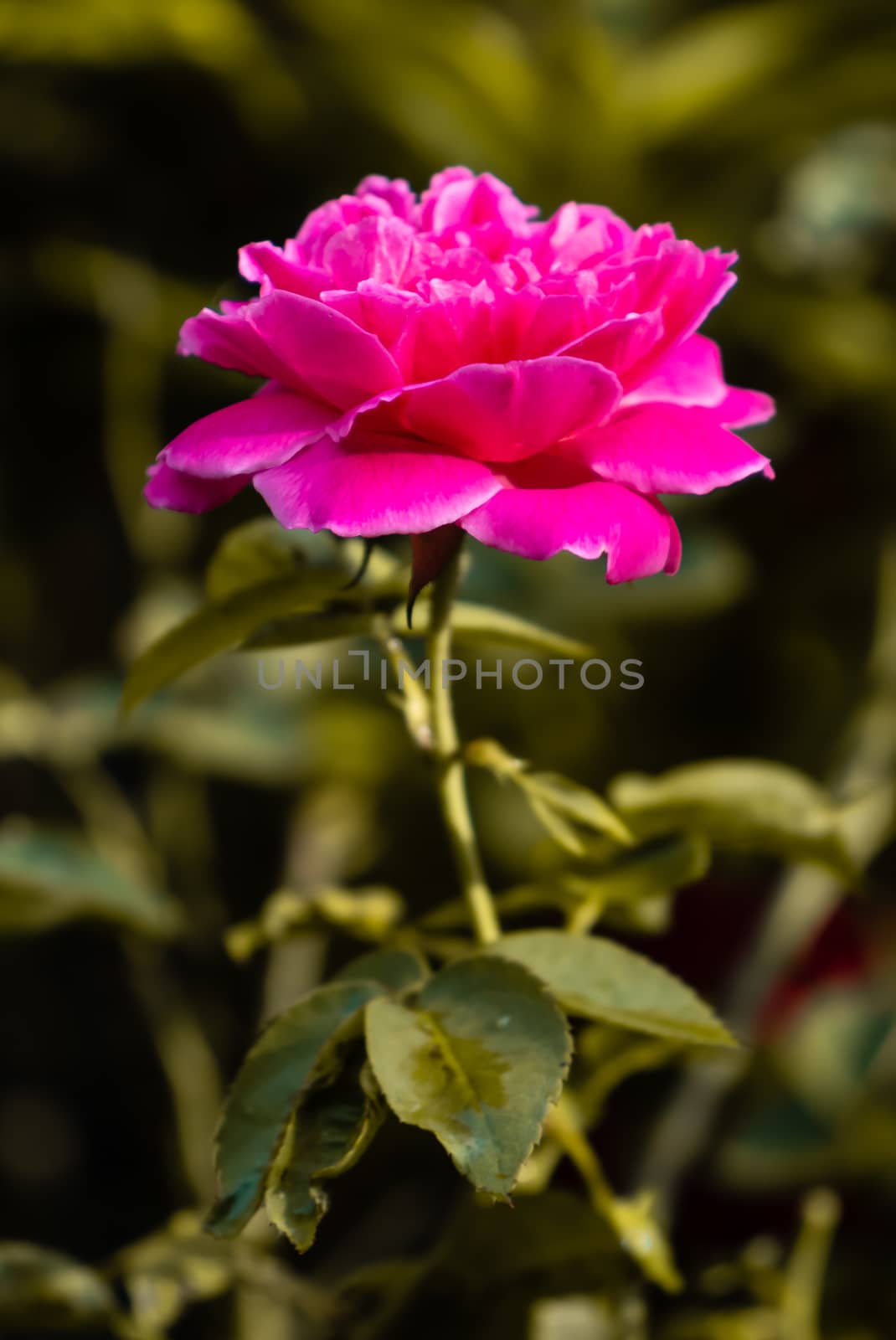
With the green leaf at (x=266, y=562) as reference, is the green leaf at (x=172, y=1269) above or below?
below

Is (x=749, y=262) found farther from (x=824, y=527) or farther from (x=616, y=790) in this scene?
(x=616, y=790)

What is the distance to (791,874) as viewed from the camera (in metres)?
0.61

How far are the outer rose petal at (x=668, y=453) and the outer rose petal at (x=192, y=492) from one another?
0.09 meters

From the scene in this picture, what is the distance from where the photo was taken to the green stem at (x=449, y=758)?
0.33 m

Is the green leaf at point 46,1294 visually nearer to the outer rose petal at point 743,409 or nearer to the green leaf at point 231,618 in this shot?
the green leaf at point 231,618

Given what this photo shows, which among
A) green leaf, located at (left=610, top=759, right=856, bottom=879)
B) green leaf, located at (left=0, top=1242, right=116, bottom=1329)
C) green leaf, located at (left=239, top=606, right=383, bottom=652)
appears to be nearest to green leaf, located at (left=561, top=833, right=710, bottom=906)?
green leaf, located at (left=610, top=759, right=856, bottom=879)

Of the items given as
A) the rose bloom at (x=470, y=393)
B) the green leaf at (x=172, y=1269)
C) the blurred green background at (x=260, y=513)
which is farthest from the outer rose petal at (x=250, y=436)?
the blurred green background at (x=260, y=513)

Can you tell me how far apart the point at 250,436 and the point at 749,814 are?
0.22m

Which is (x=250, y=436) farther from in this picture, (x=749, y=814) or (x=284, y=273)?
(x=749, y=814)

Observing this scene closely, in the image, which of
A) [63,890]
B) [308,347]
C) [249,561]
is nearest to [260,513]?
[63,890]

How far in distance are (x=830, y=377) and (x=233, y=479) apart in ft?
2.39

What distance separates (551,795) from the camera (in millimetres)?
340

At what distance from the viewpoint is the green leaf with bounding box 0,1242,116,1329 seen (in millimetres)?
439

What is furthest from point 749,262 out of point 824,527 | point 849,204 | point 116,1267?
point 116,1267
